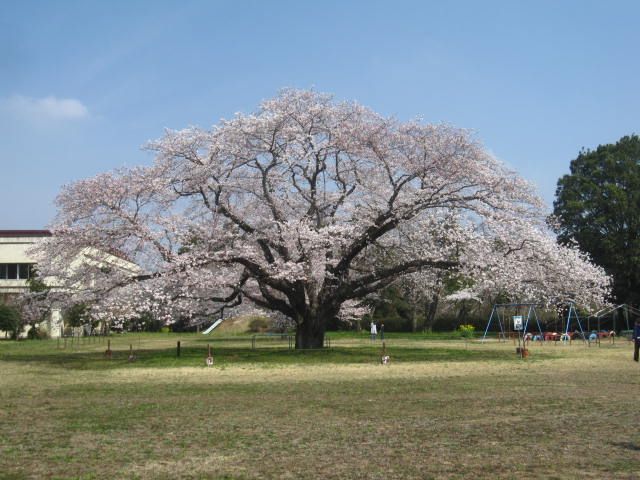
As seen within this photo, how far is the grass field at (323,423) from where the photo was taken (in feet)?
26.1

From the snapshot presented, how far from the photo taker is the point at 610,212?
51344mm

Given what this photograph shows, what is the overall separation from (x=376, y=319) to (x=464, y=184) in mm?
35995

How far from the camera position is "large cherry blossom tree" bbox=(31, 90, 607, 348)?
84.0 feet

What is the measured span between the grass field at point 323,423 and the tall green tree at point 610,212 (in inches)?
1229

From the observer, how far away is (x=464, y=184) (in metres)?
26.2

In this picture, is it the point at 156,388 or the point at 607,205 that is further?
the point at 607,205

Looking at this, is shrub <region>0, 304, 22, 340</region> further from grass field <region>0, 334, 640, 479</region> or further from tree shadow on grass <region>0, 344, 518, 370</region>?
grass field <region>0, 334, 640, 479</region>

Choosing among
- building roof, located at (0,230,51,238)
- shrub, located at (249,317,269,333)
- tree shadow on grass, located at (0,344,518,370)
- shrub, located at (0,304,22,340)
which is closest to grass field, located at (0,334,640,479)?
tree shadow on grass, located at (0,344,518,370)

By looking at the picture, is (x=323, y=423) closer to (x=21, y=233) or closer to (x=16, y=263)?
(x=16, y=263)

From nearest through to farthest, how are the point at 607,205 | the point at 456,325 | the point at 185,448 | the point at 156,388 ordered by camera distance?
the point at 185,448
the point at 156,388
the point at 607,205
the point at 456,325

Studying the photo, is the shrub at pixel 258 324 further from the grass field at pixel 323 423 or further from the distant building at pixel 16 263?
the grass field at pixel 323 423

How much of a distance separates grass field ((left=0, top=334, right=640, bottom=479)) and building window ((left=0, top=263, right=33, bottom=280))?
39552 mm

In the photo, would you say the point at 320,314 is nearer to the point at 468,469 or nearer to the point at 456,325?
the point at 468,469

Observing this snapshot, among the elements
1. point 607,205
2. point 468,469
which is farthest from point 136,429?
point 607,205
